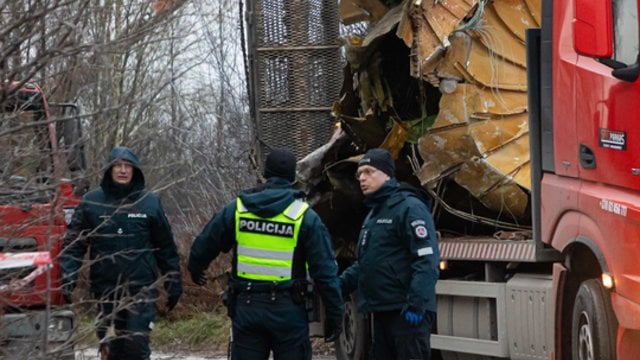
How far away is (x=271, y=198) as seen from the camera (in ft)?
24.3

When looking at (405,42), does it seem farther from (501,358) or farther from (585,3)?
(585,3)

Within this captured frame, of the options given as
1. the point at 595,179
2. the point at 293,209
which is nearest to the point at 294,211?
the point at 293,209

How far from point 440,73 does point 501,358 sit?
2201mm

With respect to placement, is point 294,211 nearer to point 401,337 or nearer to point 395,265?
point 395,265

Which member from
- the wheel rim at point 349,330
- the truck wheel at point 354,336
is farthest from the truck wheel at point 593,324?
the wheel rim at point 349,330

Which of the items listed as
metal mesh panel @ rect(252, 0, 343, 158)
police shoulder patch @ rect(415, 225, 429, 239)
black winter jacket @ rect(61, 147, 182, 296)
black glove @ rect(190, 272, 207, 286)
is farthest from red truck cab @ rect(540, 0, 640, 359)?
metal mesh panel @ rect(252, 0, 343, 158)

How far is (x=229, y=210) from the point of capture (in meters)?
7.60

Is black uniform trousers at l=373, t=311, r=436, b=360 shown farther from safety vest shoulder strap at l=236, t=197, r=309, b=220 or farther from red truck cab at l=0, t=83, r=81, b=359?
red truck cab at l=0, t=83, r=81, b=359

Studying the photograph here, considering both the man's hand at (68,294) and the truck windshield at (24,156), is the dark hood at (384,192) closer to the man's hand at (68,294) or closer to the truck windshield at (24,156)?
the man's hand at (68,294)

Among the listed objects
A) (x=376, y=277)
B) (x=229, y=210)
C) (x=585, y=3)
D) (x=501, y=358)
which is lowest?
(x=501, y=358)

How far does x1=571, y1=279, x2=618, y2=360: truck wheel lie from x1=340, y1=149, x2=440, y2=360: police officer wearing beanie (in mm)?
956

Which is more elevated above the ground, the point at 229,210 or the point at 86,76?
the point at 86,76

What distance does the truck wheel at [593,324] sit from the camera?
21.2 ft

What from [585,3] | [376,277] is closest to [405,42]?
[376,277]
